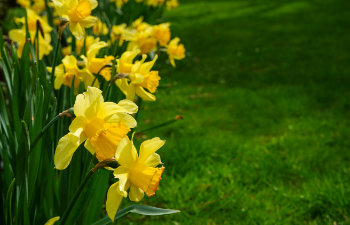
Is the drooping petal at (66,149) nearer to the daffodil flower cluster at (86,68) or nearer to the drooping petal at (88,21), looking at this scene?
the daffodil flower cluster at (86,68)

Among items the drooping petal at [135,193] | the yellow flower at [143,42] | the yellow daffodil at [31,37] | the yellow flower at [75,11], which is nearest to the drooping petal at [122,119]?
the drooping petal at [135,193]

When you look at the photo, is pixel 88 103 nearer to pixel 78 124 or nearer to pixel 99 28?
pixel 78 124

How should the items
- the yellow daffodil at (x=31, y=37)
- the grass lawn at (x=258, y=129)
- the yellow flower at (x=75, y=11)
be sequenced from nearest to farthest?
the yellow flower at (x=75, y=11) → the yellow daffodil at (x=31, y=37) → the grass lawn at (x=258, y=129)

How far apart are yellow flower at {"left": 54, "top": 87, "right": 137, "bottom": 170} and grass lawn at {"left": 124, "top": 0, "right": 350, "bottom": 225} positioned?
3.63 ft

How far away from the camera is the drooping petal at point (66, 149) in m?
0.92

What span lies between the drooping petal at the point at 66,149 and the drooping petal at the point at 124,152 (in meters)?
0.11

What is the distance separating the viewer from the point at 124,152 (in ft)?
2.97

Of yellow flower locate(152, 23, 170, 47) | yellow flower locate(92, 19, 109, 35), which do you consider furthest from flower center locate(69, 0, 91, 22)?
yellow flower locate(92, 19, 109, 35)

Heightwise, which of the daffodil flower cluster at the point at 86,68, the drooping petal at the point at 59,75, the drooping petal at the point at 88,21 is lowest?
the drooping petal at the point at 59,75

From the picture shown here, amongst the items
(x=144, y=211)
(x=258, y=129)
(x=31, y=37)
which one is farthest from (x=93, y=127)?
(x=258, y=129)

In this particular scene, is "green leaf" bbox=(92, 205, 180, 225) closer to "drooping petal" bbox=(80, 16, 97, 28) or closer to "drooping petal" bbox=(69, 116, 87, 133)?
"drooping petal" bbox=(69, 116, 87, 133)

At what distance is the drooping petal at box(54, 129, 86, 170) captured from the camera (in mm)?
923

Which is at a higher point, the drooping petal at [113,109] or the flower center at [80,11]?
the flower center at [80,11]

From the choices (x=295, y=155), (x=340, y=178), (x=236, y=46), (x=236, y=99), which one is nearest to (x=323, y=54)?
(x=236, y=46)
